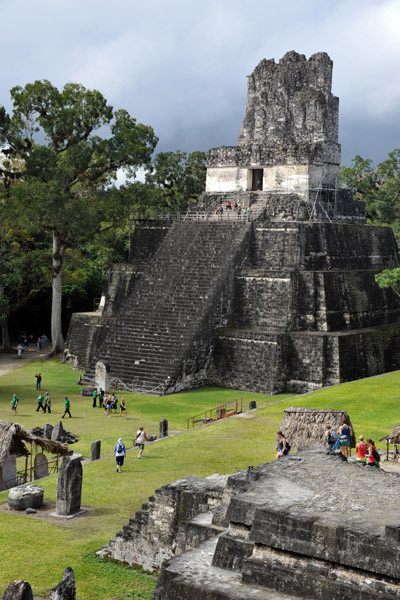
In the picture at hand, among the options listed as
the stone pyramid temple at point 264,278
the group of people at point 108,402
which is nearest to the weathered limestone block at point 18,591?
the group of people at point 108,402

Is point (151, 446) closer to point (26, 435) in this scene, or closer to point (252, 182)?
point (26, 435)

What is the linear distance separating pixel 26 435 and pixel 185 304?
11.2 meters

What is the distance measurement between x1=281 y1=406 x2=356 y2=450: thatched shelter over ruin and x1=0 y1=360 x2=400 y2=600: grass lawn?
677 mm

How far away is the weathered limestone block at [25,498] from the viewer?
1284 cm

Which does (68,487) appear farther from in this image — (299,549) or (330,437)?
(299,549)

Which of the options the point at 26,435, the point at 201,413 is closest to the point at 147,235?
the point at 201,413

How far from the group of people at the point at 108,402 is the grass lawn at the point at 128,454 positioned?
28 centimetres

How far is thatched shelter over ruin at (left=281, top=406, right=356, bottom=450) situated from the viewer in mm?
15195

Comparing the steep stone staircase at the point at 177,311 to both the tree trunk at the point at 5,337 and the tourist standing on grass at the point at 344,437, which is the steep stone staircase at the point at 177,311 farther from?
the tourist standing on grass at the point at 344,437

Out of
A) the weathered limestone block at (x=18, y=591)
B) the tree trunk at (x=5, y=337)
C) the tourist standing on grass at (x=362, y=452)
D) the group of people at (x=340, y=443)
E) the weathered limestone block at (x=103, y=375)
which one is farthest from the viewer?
the tree trunk at (x=5, y=337)

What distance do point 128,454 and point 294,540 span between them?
8797 mm

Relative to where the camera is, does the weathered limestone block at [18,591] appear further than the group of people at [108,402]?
No

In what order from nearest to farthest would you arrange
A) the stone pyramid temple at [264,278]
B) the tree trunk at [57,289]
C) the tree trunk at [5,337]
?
the stone pyramid temple at [264,278] < the tree trunk at [57,289] < the tree trunk at [5,337]

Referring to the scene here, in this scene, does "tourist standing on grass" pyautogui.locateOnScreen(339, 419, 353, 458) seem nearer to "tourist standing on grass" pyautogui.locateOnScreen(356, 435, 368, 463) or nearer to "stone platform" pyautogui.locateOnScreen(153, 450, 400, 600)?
"tourist standing on grass" pyautogui.locateOnScreen(356, 435, 368, 463)
